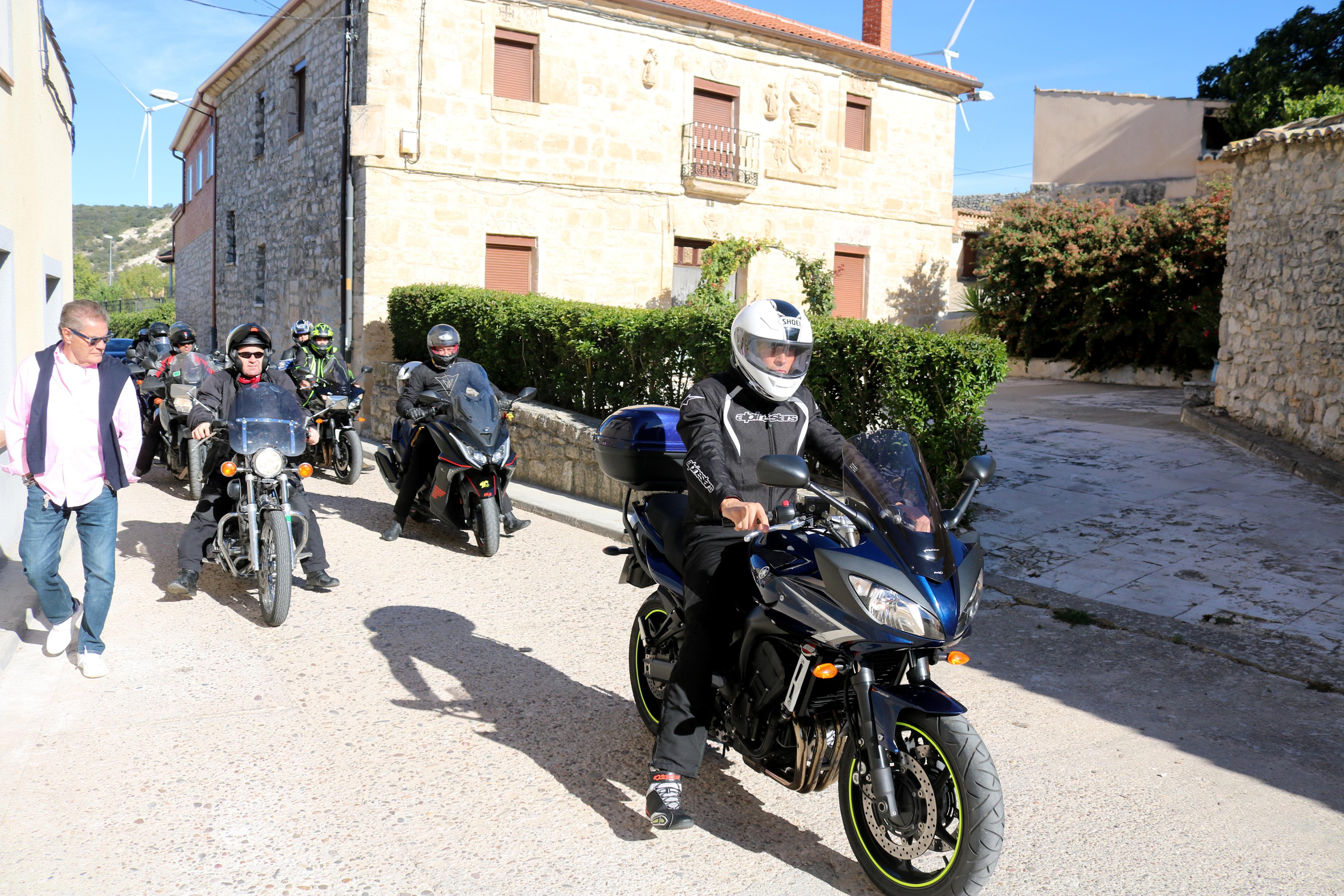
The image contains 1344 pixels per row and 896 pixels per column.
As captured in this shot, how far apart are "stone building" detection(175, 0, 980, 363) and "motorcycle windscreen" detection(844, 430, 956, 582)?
48.4 ft

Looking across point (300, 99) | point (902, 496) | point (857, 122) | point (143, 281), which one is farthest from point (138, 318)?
point (143, 281)

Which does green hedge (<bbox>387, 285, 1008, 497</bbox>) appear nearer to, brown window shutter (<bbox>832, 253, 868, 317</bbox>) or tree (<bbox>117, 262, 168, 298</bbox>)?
brown window shutter (<bbox>832, 253, 868, 317</bbox>)

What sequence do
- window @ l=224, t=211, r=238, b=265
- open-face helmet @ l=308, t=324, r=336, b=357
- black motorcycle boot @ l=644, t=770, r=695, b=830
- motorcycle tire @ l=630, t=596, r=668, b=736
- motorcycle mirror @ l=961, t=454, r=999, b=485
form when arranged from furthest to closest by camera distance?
window @ l=224, t=211, r=238, b=265, open-face helmet @ l=308, t=324, r=336, b=357, motorcycle tire @ l=630, t=596, r=668, b=736, black motorcycle boot @ l=644, t=770, r=695, b=830, motorcycle mirror @ l=961, t=454, r=999, b=485

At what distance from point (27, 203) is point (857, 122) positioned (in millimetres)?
15874

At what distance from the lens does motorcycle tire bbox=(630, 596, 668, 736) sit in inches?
176

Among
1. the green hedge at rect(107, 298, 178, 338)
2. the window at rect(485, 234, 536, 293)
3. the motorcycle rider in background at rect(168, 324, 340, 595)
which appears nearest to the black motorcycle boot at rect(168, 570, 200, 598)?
the motorcycle rider in background at rect(168, 324, 340, 595)

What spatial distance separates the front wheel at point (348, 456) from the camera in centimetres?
1140

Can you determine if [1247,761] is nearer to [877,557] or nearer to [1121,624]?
[1121,624]

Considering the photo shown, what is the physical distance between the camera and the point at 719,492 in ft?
11.6

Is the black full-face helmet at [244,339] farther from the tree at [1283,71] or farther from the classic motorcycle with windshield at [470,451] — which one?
the tree at [1283,71]

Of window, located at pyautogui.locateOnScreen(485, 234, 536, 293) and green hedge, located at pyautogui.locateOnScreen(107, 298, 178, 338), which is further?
green hedge, located at pyautogui.locateOnScreen(107, 298, 178, 338)

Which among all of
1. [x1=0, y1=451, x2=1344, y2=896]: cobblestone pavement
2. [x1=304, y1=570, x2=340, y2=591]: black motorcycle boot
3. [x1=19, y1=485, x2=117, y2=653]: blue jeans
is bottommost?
[x1=0, y1=451, x2=1344, y2=896]: cobblestone pavement

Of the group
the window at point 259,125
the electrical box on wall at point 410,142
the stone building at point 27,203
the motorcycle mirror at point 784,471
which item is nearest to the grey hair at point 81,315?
the stone building at point 27,203

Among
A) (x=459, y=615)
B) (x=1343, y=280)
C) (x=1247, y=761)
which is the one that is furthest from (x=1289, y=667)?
(x=1343, y=280)
